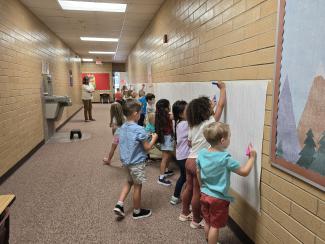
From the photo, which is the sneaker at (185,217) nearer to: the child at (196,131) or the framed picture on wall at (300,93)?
the child at (196,131)

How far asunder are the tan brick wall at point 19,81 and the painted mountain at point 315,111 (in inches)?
148

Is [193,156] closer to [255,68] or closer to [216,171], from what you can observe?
[216,171]

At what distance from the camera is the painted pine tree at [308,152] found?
1.36m

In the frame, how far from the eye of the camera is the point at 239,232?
223cm

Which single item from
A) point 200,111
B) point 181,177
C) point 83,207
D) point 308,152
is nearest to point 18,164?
point 83,207

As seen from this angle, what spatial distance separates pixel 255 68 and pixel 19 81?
410 centimetres

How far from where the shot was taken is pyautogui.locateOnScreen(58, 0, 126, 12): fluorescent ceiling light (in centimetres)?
500

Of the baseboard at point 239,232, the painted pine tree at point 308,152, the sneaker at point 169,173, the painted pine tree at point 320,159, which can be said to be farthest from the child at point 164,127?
the painted pine tree at point 320,159

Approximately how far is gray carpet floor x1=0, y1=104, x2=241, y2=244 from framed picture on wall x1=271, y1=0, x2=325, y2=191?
3.59 ft

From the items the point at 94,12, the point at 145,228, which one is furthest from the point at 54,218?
the point at 94,12

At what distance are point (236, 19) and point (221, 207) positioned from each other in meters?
1.54

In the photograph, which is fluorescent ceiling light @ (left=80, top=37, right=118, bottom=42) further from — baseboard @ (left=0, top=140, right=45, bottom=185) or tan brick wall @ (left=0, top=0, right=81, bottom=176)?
baseboard @ (left=0, top=140, right=45, bottom=185)

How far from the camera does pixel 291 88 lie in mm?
1503

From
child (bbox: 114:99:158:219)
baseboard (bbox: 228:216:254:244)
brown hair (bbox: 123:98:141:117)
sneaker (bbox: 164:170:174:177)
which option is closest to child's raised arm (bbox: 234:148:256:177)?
baseboard (bbox: 228:216:254:244)
